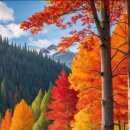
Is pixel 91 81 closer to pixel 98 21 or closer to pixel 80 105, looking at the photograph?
pixel 80 105

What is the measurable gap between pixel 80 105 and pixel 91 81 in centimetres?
306

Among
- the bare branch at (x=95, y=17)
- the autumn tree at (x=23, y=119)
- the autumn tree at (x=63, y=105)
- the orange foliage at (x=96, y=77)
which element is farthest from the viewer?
the autumn tree at (x=23, y=119)

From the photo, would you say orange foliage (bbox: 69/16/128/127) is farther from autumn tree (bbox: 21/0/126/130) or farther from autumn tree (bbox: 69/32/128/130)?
autumn tree (bbox: 21/0/126/130)

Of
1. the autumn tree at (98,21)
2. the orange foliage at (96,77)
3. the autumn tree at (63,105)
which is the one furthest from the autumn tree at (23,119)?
the autumn tree at (98,21)

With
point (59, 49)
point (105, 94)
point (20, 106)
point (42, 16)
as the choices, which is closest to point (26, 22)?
point (42, 16)

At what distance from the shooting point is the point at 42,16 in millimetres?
13383

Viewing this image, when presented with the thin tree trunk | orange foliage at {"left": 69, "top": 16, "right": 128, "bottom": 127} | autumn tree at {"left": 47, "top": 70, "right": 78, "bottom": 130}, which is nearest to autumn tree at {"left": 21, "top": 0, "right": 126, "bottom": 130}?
the thin tree trunk

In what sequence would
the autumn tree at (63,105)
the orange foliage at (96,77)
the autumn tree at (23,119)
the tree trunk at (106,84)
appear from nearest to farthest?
the tree trunk at (106,84)
the orange foliage at (96,77)
the autumn tree at (63,105)
the autumn tree at (23,119)

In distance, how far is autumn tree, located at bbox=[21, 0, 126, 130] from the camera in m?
12.7

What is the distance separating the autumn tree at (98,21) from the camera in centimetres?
1270

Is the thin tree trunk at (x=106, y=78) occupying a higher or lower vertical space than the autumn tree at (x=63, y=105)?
lower

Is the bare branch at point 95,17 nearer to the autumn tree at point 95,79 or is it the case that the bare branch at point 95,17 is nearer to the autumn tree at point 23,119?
the autumn tree at point 95,79

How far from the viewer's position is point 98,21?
516 inches

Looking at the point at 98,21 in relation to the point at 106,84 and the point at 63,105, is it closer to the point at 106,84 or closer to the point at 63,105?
the point at 106,84
